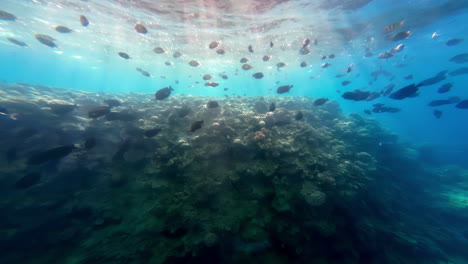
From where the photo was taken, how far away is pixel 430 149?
65.2ft

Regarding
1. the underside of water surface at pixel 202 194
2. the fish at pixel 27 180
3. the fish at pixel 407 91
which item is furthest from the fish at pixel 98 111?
the fish at pixel 407 91

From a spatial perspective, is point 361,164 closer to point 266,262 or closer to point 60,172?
point 266,262

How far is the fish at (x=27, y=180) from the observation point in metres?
5.13

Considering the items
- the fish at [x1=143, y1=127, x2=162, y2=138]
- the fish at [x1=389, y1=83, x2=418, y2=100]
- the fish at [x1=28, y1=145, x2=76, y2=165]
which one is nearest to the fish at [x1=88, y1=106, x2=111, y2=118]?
the fish at [x1=28, y1=145, x2=76, y2=165]

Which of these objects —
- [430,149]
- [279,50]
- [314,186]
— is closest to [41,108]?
[314,186]

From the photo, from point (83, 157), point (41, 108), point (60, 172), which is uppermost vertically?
point (41, 108)

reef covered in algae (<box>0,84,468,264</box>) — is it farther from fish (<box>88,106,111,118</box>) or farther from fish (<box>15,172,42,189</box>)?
fish (<box>88,106,111,118</box>)

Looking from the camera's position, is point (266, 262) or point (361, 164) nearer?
point (266, 262)

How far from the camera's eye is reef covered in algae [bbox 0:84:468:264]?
4770mm

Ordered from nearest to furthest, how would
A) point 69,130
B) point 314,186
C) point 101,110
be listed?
point 314,186 → point 101,110 → point 69,130

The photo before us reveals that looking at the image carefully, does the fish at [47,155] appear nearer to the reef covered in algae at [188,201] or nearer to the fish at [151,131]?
the reef covered in algae at [188,201]

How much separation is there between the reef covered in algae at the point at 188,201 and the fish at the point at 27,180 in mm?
41

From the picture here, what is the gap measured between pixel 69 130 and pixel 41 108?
6.22 ft

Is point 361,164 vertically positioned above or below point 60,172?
above
